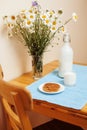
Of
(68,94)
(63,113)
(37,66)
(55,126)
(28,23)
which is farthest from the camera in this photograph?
(55,126)

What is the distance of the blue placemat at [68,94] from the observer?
1081 millimetres

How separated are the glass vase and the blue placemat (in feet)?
0.16

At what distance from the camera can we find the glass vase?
142 cm

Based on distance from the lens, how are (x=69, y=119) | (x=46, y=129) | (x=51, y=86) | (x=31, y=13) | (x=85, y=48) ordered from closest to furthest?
(x=69, y=119)
(x=51, y=86)
(x=31, y=13)
(x=46, y=129)
(x=85, y=48)

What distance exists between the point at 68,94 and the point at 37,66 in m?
0.35

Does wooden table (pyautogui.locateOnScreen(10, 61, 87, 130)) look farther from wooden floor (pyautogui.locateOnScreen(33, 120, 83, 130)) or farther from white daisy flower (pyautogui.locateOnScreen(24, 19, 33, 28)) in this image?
wooden floor (pyautogui.locateOnScreen(33, 120, 83, 130))

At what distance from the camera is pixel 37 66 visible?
4.73 ft

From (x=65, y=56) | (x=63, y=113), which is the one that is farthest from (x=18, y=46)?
(x=63, y=113)

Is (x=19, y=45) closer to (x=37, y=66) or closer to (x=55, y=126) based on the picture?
(x=37, y=66)

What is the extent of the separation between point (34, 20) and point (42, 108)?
0.54 metres

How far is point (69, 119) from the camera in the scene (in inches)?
41.6

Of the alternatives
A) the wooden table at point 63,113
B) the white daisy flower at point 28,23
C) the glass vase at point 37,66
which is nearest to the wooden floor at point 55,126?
the glass vase at point 37,66

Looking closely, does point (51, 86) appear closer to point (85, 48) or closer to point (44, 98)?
point (44, 98)

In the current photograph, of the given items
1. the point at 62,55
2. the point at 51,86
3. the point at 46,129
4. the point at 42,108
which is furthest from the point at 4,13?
the point at 46,129
